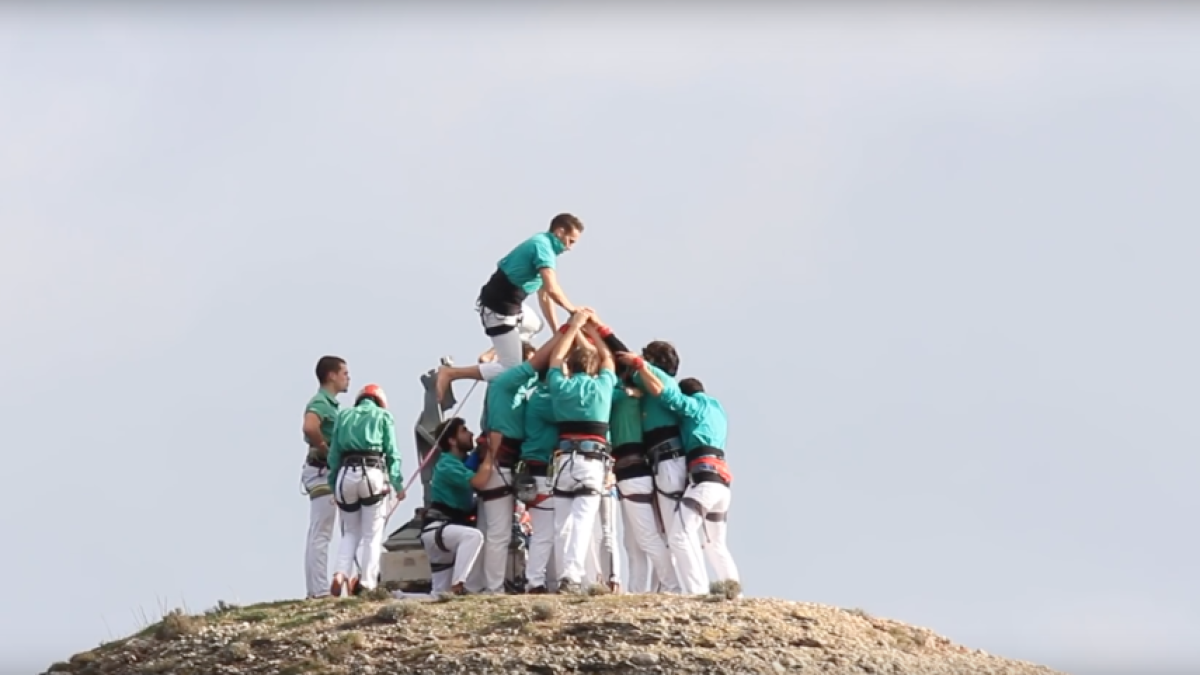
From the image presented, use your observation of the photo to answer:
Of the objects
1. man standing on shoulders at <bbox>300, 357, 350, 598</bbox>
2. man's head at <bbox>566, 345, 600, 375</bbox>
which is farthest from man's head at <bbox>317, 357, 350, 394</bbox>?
man's head at <bbox>566, 345, 600, 375</bbox>

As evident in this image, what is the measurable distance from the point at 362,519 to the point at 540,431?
2185 millimetres

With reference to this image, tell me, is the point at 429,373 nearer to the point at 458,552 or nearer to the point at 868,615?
the point at 458,552

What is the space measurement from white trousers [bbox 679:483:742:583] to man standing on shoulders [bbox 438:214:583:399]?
298 centimetres

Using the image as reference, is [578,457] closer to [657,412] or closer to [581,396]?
[581,396]

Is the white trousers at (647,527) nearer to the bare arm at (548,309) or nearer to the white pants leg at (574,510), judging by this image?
the white pants leg at (574,510)

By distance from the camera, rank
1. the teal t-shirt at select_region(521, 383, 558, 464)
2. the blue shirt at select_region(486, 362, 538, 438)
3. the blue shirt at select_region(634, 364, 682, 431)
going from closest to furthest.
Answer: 1. the blue shirt at select_region(634, 364, 682, 431)
2. the teal t-shirt at select_region(521, 383, 558, 464)
3. the blue shirt at select_region(486, 362, 538, 438)

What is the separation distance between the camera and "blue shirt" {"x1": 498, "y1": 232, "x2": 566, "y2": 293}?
917 inches

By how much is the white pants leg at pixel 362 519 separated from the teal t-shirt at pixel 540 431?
163cm

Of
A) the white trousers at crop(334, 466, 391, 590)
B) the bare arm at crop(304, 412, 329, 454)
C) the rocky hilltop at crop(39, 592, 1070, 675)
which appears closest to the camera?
the rocky hilltop at crop(39, 592, 1070, 675)

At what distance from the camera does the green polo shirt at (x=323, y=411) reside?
22938 millimetres

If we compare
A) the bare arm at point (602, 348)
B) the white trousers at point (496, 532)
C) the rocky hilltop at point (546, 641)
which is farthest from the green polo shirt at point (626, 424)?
the rocky hilltop at point (546, 641)

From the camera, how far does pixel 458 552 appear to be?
859 inches

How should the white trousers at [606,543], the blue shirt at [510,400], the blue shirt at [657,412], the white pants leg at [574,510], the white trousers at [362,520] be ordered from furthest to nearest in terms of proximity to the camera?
the white trousers at [606,543], the blue shirt at [510,400], the blue shirt at [657,412], the white trousers at [362,520], the white pants leg at [574,510]

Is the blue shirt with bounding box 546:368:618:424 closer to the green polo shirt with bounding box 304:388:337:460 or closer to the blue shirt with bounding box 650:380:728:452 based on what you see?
the blue shirt with bounding box 650:380:728:452
